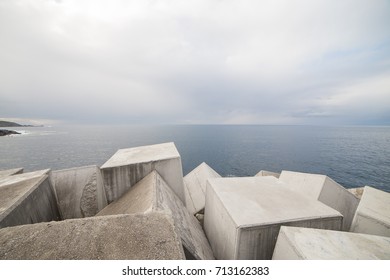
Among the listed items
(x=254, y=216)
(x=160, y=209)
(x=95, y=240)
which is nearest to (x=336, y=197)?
(x=254, y=216)

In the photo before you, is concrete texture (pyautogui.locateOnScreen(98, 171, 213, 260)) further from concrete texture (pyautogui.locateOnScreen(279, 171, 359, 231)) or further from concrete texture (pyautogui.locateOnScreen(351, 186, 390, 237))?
concrete texture (pyautogui.locateOnScreen(279, 171, 359, 231))

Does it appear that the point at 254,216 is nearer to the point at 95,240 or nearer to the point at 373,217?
the point at 95,240

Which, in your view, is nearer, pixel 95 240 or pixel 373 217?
pixel 95 240

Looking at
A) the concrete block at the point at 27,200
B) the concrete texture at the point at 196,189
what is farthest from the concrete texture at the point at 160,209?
the concrete texture at the point at 196,189

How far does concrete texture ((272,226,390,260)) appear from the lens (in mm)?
4043

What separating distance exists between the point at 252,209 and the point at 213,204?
7.17 ft

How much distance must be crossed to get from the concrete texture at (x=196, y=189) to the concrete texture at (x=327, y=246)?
24.2 feet

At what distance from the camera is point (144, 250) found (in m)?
3.18

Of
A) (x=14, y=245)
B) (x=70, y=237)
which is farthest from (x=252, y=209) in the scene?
(x=14, y=245)

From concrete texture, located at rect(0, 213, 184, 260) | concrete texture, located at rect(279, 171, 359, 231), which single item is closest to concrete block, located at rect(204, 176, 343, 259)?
concrete texture, located at rect(0, 213, 184, 260)

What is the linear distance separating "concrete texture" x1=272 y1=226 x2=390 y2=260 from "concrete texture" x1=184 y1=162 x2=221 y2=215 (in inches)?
290

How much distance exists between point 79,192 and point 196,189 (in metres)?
8.10

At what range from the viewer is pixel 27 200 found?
5867 millimetres

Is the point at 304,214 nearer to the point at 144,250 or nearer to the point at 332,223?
the point at 332,223
